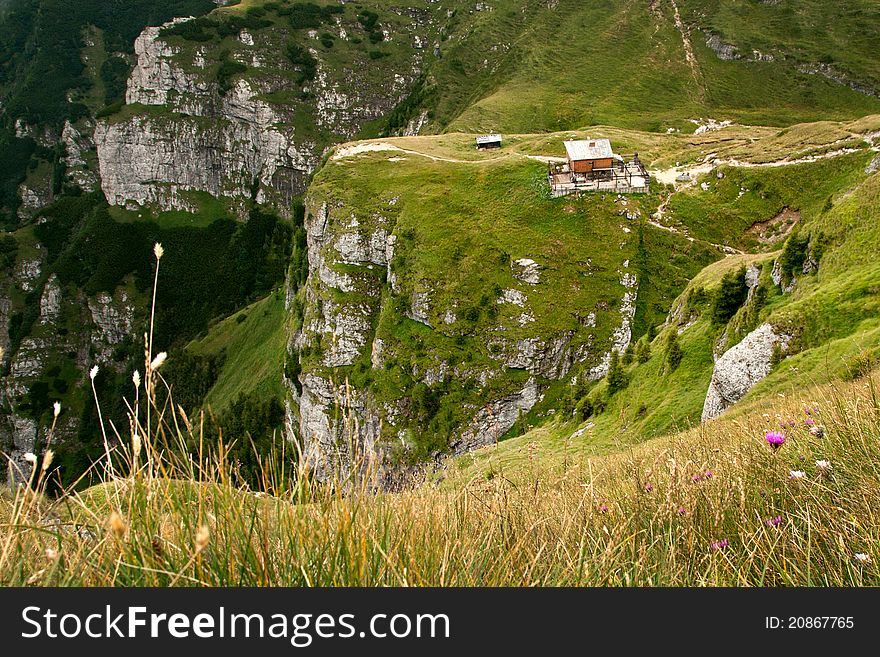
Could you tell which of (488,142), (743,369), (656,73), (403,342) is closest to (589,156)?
(488,142)

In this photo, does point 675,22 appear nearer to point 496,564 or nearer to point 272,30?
point 272,30

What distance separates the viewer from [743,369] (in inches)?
631

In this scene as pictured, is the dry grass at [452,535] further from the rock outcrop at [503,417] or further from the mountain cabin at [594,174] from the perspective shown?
the mountain cabin at [594,174]

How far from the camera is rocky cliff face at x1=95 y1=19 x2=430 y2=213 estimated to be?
185500mm

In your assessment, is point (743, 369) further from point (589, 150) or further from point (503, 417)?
point (589, 150)

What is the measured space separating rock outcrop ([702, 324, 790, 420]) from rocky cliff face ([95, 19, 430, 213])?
18703 centimetres

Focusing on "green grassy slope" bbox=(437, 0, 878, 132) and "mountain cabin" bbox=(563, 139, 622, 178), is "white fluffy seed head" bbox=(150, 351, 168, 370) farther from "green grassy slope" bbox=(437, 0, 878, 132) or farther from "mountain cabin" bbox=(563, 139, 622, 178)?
"green grassy slope" bbox=(437, 0, 878, 132)

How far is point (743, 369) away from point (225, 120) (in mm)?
210720

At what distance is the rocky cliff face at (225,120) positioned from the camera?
18550cm

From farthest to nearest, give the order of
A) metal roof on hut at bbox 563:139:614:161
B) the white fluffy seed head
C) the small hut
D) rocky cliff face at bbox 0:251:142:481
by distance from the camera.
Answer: rocky cliff face at bbox 0:251:142:481, the small hut, metal roof on hut at bbox 563:139:614:161, the white fluffy seed head

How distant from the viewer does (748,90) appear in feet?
359

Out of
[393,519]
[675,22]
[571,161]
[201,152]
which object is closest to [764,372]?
[393,519]
